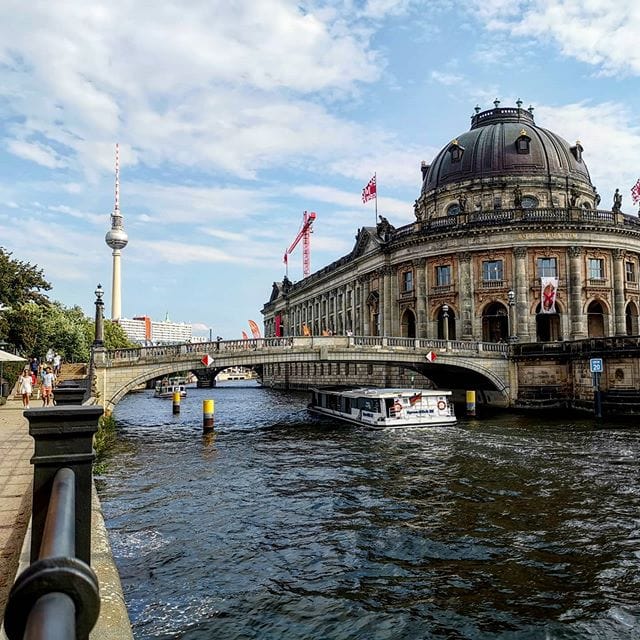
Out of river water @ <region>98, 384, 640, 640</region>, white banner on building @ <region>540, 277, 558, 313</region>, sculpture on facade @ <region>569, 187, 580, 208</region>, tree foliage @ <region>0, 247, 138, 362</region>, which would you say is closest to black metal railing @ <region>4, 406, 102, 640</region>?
river water @ <region>98, 384, 640, 640</region>

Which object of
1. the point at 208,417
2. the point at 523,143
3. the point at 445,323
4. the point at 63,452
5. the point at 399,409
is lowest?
the point at 208,417

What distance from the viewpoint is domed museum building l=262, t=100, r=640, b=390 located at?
5541cm

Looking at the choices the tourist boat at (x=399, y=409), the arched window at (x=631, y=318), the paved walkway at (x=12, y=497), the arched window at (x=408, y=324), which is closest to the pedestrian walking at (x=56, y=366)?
the paved walkway at (x=12, y=497)

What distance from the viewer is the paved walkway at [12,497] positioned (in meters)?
7.87

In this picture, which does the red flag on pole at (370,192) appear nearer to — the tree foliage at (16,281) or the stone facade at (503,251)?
the stone facade at (503,251)

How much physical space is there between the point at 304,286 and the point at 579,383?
6371cm

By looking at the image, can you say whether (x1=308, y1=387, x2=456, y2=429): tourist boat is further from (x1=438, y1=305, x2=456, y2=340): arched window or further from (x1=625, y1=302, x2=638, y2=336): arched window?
(x1=625, y1=302, x2=638, y2=336): arched window

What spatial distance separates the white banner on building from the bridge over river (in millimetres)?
8181

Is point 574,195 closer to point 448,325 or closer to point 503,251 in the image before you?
point 503,251

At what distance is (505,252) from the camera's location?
56344 millimetres

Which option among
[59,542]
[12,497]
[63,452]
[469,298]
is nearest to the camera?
[59,542]

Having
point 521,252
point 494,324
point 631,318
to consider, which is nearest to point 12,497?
point 521,252

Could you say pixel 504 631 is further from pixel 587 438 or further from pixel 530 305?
pixel 530 305

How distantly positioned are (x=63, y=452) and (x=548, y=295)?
52.9 meters
